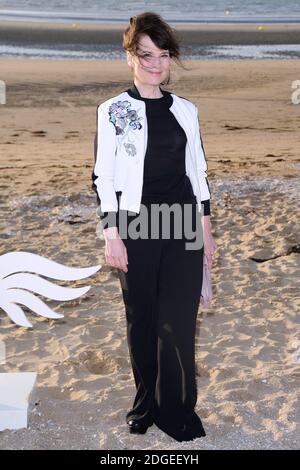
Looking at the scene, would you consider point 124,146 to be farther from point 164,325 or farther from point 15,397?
point 15,397

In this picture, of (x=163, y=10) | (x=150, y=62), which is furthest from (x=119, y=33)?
(x=150, y=62)

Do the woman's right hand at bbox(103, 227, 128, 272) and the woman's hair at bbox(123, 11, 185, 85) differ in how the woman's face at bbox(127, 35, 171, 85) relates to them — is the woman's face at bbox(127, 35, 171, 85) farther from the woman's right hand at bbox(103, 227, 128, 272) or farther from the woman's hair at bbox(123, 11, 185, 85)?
the woman's right hand at bbox(103, 227, 128, 272)

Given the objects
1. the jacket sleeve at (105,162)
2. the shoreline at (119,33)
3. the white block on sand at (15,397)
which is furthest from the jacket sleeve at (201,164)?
the shoreline at (119,33)

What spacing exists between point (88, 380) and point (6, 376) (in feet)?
1.69

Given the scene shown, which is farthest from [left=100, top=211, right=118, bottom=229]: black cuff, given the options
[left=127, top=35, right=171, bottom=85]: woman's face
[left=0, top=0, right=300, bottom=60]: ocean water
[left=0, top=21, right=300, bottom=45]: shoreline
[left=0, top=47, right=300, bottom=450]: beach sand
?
[left=0, top=21, right=300, bottom=45]: shoreline

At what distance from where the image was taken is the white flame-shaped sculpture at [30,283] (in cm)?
580

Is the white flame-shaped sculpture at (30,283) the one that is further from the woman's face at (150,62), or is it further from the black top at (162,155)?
the woman's face at (150,62)

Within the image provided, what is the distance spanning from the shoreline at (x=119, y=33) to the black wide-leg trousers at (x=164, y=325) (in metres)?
26.3

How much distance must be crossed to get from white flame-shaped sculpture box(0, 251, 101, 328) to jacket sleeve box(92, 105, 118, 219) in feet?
7.84

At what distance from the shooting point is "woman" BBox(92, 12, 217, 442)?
3.40 m

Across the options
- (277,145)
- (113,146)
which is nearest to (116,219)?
(113,146)

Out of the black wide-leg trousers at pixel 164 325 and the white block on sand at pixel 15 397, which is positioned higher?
the black wide-leg trousers at pixel 164 325

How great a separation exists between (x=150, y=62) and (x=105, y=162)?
1.54ft

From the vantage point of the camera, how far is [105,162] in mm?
3410
